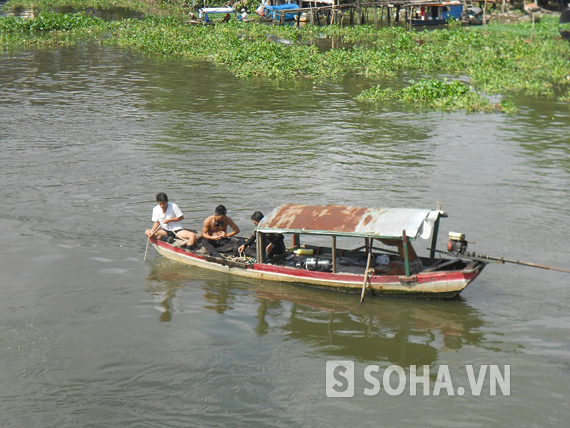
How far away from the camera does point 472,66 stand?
94.3 feet

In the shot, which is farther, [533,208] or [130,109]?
[130,109]

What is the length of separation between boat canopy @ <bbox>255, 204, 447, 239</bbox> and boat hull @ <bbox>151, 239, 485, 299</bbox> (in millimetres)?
703

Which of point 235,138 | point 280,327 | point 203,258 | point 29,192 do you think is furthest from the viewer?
point 235,138

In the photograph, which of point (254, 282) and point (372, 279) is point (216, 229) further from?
point (372, 279)

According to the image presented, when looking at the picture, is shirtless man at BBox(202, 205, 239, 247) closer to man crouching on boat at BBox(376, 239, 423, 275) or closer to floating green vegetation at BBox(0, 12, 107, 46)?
man crouching on boat at BBox(376, 239, 423, 275)

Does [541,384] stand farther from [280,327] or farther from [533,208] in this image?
[533,208]

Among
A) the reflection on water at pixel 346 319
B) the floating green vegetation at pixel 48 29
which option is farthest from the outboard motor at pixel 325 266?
the floating green vegetation at pixel 48 29

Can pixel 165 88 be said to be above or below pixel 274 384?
above

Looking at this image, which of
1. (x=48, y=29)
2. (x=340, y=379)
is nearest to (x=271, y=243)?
(x=340, y=379)

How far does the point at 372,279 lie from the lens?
36.6ft

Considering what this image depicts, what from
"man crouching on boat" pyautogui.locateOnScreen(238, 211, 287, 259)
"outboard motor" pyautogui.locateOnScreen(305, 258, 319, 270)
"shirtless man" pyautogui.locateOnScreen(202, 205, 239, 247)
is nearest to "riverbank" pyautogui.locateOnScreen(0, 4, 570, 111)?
"shirtless man" pyautogui.locateOnScreen(202, 205, 239, 247)

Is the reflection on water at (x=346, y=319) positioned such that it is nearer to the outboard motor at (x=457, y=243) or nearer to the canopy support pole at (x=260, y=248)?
the canopy support pole at (x=260, y=248)

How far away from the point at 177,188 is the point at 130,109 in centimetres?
876

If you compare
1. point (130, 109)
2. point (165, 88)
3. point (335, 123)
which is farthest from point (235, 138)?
point (165, 88)
